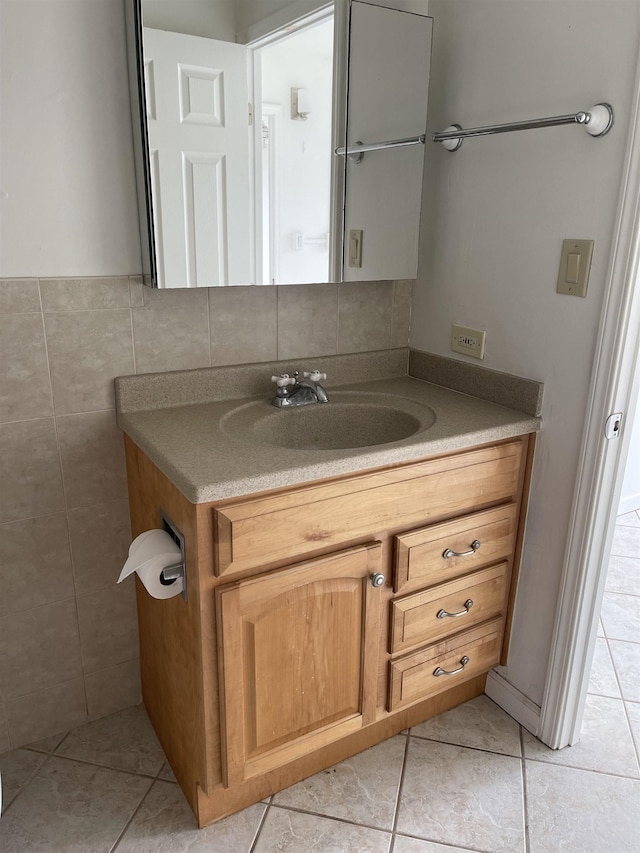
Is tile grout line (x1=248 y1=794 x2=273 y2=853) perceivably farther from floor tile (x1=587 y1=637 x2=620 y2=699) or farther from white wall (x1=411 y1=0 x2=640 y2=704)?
floor tile (x1=587 y1=637 x2=620 y2=699)

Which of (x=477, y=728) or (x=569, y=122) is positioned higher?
(x=569, y=122)

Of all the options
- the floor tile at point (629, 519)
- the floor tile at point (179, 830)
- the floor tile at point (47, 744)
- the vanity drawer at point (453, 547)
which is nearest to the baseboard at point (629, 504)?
the floor tile at point (629, 519)

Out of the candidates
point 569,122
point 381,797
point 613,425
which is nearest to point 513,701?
point 381,797

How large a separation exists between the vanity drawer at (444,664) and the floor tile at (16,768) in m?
0.92

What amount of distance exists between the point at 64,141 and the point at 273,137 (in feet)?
1.55

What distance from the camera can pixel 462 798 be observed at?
5.22ft

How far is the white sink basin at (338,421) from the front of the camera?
1648mm

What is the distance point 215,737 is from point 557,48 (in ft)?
5.47

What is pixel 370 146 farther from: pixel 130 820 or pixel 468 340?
pixel 130 820

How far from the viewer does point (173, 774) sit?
164 cm

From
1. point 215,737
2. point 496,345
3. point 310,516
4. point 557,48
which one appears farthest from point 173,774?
point 557,48

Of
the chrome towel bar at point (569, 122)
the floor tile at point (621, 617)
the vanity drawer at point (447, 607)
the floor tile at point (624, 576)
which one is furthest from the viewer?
the floor tile at point (624, 576)

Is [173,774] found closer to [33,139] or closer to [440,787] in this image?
[440,787]

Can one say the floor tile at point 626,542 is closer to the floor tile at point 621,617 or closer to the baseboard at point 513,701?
the floor tile at point 621,617
